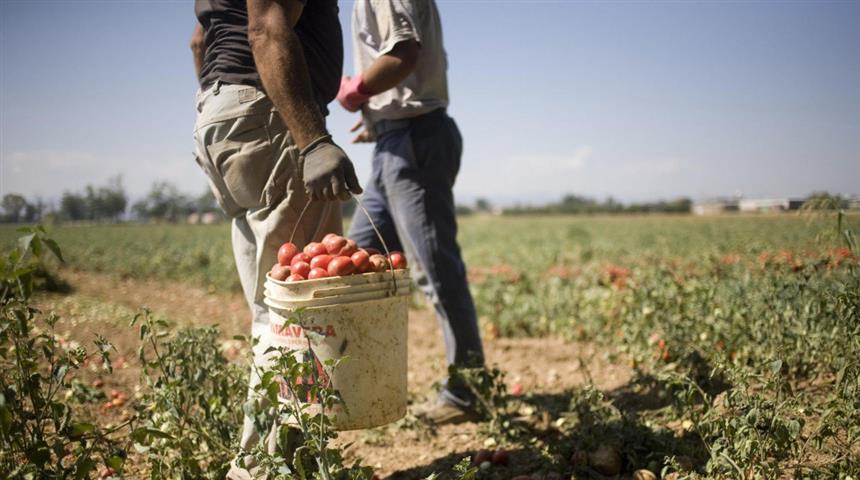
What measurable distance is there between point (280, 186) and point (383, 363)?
2.47ft

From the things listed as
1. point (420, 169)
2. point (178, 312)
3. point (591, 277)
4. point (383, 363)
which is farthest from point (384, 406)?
point (178, 312)

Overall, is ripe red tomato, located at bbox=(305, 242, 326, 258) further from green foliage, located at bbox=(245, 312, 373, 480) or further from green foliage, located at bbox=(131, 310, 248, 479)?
green foliage, located at bbox=(131, 310, 248, 479)

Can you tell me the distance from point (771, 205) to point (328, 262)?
230 cm

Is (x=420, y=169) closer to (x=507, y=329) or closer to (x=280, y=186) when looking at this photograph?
(x=280, y=186)

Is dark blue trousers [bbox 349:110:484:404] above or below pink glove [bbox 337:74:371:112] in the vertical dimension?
below

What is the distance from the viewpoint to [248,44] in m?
2.12

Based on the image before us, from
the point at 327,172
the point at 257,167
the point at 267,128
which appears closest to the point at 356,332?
the point at 327,172

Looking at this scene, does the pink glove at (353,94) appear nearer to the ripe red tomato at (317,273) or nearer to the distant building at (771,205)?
the ripe red tomato at (317,273)

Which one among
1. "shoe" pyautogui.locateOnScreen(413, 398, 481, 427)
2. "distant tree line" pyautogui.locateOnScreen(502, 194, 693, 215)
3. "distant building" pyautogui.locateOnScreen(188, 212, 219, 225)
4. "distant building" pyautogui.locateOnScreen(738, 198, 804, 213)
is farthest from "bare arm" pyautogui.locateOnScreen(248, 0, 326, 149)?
"distant tree line" pyautogui.locateOnScreen(502, 194, 693, 215)

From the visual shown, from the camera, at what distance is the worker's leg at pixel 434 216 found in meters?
2.76

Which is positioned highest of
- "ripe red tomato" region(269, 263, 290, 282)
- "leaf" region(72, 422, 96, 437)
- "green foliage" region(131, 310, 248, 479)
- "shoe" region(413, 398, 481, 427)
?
"ripe red tomato" region(269, 263, 290, 282)

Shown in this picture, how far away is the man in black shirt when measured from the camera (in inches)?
76.2

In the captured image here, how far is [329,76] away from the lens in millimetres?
2273

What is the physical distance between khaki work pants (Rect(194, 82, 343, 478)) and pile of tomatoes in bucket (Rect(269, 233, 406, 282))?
0.50 feet
